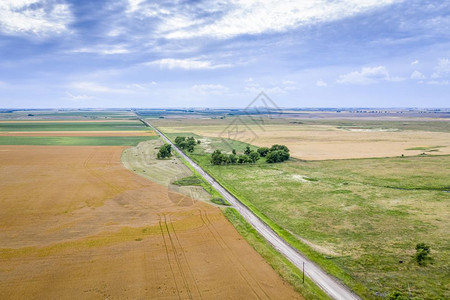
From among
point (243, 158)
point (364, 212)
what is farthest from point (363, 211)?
point (243, 158)

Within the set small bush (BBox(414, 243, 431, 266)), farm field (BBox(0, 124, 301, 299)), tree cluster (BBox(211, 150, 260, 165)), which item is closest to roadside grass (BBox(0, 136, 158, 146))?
tree cluster (BBox(211, 150, 260, 165))

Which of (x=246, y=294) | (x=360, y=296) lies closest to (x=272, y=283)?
(x=246, y=294)

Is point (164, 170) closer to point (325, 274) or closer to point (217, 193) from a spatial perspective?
point (217, 193)

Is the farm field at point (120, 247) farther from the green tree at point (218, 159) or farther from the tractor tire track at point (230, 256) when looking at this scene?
the green tree at point (218, 159)

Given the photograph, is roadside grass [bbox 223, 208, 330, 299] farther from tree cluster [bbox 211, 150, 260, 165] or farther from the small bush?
tree cluster [bbox 211, 150, 260, 165]

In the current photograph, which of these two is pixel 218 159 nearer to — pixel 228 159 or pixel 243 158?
pixel 228 159
